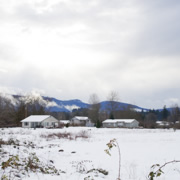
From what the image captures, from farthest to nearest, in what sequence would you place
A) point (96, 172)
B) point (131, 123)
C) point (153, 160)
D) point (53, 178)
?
point (131, 123) < point (153, 160) < point (96, 172) < point (53, 178)

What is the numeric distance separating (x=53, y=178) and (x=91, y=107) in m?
83.4

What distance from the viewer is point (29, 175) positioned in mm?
6969

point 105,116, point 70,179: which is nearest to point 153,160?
point 70,179

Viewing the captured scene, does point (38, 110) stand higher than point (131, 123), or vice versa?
point (38, 110)

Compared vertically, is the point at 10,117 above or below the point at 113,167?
above

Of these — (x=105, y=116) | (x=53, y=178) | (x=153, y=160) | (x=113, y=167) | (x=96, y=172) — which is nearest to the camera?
(x=53, y=178)

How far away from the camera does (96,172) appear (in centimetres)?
764

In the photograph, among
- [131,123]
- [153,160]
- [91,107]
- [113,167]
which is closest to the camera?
[113,167]

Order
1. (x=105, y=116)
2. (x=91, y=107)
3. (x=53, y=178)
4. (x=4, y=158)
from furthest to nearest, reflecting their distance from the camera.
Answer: (x=105, y=116) < (x=91, y=107) < (x=4, y=158) < (x=53, y=178)

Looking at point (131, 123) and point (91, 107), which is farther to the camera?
point (91, 107)

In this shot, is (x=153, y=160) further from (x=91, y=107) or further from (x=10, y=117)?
(x=91, y=107)

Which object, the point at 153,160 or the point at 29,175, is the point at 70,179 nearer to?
the point at 29,175

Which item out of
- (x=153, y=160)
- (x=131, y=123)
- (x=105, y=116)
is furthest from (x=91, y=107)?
(x=153, y=160)

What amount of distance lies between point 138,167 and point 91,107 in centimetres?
8064
